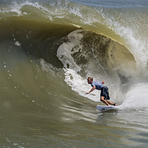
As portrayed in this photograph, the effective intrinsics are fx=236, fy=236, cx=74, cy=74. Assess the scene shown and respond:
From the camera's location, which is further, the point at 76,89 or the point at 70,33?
the point at 70,33

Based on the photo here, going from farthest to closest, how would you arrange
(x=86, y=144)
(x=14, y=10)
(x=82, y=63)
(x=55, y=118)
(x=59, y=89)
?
(x=82, y=63) < (x=14, y=10) < (x=59, y=89) < (x=55, y=118) < (x=86, y=144)

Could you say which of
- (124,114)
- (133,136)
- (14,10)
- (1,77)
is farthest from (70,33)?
(133,136)

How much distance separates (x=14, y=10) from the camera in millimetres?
8102

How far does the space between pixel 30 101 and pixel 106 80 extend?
3.67 m

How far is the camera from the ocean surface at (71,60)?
5.09 meters

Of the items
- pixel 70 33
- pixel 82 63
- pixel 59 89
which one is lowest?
pixel 59 89

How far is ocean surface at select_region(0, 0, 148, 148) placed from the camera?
16.7 feet

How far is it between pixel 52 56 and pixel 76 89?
1726 millimetres

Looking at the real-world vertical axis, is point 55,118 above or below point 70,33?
below

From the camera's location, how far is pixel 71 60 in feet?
28.9

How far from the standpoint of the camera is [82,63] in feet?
29.5

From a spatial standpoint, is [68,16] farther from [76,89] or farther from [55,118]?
[55,118]

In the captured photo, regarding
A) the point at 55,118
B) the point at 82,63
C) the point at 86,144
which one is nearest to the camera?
the point at 86,144

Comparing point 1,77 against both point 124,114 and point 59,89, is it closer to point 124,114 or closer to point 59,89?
point 59,89
